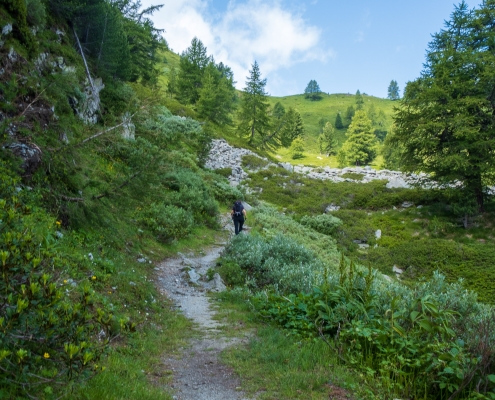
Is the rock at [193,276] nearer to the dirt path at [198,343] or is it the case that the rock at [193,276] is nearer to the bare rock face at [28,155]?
the dirt path at [198,343]

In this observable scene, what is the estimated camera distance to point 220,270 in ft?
33.2

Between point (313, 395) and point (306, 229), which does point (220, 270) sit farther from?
point (306, 229)

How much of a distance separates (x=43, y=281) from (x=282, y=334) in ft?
A: 13.2

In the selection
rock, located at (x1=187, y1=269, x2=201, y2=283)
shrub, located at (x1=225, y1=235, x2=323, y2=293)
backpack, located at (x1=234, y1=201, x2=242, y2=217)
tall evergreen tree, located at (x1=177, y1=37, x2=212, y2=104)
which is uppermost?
tall evergreen tree, located at (x1=177, y1=37, x2=212, y2=104)

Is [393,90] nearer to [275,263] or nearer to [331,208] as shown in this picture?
[331,208]

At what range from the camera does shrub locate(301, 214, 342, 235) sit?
20.8m

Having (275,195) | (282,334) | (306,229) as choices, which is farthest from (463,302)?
(275,195)

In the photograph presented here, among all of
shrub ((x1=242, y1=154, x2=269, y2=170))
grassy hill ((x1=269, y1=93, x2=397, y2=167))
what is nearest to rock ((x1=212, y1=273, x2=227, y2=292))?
shrub ((x1=242, y1=154, x2=269, y2=170))

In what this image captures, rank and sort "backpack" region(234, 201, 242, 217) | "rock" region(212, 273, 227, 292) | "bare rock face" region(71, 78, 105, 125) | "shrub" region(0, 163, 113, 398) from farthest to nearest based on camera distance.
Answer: "backpack" region(234, 201, 242, 217) < "bare rock face" region(71, 78, 105, 125) < "rock" region(212, 273, 227, 292) < "shrub" region(0, 163, 113, 398)

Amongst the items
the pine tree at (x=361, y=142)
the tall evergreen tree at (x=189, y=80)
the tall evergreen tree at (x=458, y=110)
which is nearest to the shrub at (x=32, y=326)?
the tall evergreen tree at (x=458, y=110)

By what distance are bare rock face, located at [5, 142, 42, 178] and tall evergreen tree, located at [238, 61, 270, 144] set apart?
42365 mm

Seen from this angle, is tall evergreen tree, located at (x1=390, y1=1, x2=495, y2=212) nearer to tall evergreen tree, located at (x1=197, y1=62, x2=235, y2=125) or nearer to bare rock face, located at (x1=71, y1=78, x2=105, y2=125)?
bare rock face, located at (x1=71, y1=78, x2=105, y2=125)

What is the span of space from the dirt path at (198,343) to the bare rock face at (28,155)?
4.15 metres

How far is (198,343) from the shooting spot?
576cm
